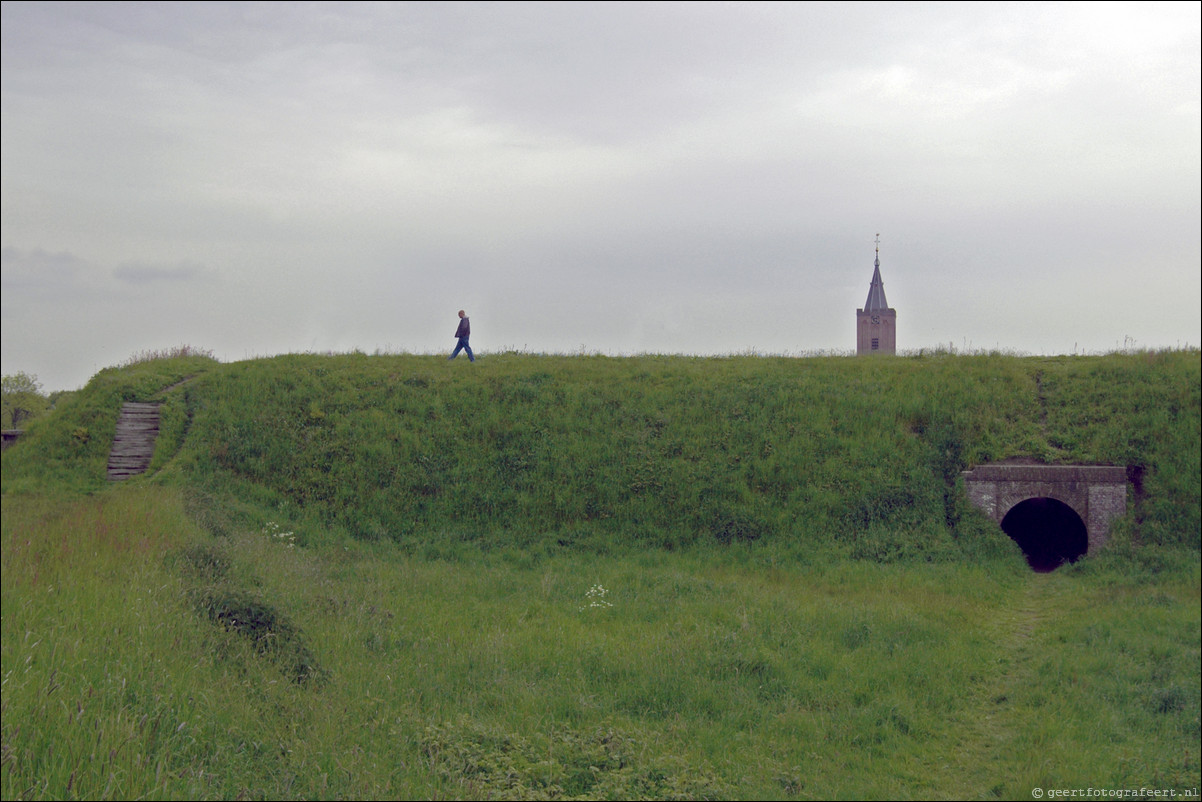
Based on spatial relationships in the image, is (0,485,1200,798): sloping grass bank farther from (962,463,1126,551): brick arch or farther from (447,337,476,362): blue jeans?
(447,337,476,362): blue jeans

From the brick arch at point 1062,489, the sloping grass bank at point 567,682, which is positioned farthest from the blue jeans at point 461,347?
the brick arch at point 1062,489

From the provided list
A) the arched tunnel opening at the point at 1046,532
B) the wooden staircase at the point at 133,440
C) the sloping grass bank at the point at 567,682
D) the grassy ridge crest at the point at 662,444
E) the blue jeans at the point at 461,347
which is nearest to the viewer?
the sloping grass bank at the point at 567,682

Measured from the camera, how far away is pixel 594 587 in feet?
40.7

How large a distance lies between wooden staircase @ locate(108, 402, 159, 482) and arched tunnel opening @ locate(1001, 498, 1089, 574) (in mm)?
18751

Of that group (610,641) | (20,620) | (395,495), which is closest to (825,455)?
(610,641)

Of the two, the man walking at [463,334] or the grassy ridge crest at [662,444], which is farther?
the man walking at [463,334]

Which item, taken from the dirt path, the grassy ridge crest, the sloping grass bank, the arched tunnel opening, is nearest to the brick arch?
the grassy ridge crest

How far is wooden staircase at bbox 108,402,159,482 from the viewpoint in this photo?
55.1ft

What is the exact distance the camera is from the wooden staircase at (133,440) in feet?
55.1

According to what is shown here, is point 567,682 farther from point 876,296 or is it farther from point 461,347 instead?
point 876,296

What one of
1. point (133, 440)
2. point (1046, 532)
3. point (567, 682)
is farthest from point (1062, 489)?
point (133, 440)

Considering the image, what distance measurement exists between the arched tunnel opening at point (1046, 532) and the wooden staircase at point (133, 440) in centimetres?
1875

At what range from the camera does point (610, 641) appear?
996 cm

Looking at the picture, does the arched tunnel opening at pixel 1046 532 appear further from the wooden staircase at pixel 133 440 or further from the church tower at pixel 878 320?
the church tower at pixel 878 320
